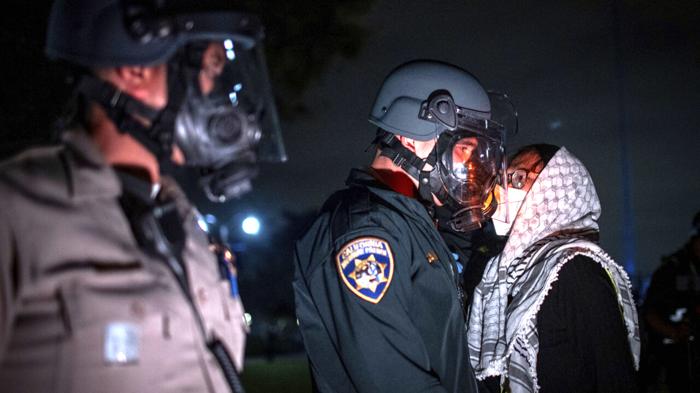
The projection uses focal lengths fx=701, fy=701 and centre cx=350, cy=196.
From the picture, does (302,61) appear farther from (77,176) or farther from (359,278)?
(77,176)

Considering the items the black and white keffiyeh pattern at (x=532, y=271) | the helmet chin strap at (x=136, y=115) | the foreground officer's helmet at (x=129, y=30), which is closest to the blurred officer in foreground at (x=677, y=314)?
the black and white keffiyeh pattern at (x=532, y=271)

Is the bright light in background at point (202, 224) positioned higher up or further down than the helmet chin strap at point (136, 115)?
further down

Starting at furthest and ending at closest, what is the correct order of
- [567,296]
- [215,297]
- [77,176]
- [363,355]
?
[567,296], [363,355], [215,297], [77,176]

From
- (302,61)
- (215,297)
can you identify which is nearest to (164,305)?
(215,297)

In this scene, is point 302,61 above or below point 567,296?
above

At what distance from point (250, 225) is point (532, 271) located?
1415 mm

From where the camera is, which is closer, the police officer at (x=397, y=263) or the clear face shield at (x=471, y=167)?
the police officer at (x=397, y=263)

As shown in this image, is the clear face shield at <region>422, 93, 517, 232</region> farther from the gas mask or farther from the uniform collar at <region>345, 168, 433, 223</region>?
the uniform collar at <region>345, 168, 433, 223</region>

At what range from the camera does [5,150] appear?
1.86m

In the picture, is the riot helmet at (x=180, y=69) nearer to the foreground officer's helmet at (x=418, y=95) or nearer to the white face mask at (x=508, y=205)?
the foreground officer's helmet at (x=418, y=95)

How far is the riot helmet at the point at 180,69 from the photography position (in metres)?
2.01

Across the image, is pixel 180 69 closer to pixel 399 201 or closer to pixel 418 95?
pixel 399 201

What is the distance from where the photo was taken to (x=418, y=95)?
365 cm

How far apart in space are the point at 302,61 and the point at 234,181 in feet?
20.7
